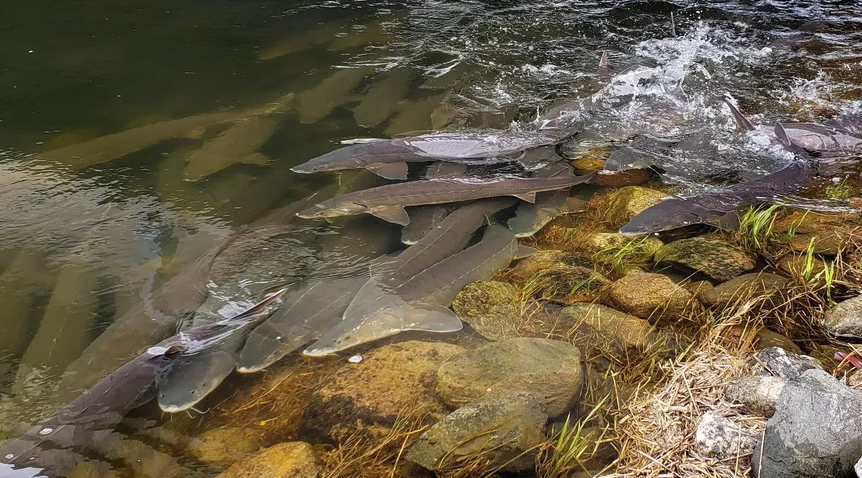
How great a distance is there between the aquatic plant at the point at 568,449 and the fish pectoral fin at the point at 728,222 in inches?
83.1

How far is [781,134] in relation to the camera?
512cm

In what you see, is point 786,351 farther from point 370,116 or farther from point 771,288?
point 370,116

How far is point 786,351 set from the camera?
2.69 meters

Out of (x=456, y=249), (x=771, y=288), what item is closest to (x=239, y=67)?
(x=456, y=249)

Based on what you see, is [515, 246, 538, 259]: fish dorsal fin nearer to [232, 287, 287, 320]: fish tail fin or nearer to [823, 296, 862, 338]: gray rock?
[232, 287, 287, 320]: fish tail fin

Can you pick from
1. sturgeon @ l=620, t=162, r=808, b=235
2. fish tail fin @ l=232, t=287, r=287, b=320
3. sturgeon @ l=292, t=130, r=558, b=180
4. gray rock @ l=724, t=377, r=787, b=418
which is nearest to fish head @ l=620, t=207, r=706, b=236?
sturgeon @ l=620, t=162, r=808, b=235

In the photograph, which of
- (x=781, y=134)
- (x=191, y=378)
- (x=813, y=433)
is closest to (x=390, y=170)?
(x=191, y=378)

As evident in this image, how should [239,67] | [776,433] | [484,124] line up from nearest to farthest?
[776,433] < [484,124] < [239,67]

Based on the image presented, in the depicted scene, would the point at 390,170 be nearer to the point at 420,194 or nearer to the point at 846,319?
the point at 420,194

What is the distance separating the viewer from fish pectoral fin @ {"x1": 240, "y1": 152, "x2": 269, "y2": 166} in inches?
206

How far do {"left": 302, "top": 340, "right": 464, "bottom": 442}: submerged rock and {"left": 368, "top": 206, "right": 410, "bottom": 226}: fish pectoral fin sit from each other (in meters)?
1.40

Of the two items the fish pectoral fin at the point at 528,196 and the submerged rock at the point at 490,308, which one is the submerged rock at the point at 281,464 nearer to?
the submerged rock at the point at 490,308

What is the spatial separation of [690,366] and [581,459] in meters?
0.74

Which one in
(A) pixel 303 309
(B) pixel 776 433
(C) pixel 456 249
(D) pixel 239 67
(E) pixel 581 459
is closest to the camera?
(B) pixel 776 433
